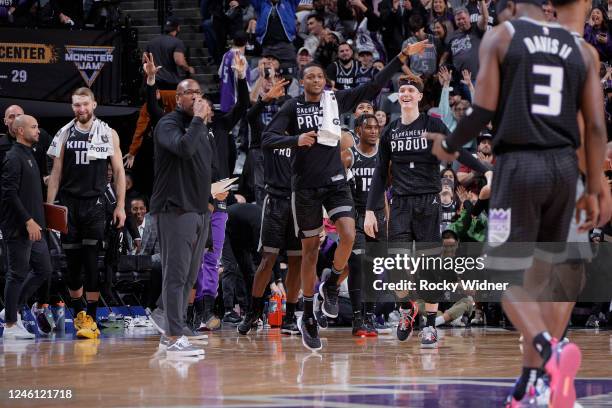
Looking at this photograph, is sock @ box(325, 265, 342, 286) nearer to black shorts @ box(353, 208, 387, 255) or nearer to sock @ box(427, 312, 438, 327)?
sock @ box(427, 312, 438, 327)

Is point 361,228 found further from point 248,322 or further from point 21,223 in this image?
point 21,223

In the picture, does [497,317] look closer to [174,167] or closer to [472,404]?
[174,167]

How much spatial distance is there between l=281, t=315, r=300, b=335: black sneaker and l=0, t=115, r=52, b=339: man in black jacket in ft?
8.74

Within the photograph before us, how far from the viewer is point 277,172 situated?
40.1ft

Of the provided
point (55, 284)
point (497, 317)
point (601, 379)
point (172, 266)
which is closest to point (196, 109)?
point (172, 266)

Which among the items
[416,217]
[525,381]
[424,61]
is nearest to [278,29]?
[424,61]

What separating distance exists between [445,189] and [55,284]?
541 centimetres

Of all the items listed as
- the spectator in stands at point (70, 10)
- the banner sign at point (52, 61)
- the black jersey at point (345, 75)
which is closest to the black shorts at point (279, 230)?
the black jersey at point (345, 75)

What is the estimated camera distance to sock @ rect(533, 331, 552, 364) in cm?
507

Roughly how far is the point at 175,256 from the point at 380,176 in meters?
2.94

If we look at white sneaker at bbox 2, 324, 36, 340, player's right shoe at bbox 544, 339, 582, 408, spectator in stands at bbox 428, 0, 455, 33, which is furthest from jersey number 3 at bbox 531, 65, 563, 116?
spectator in stands at bbox 428, 0, 455, 33

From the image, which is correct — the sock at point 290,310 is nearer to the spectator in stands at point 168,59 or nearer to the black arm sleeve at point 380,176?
the black arm sleeve at point 380,176

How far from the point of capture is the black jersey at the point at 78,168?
12047 millimetres

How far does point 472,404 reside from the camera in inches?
232
